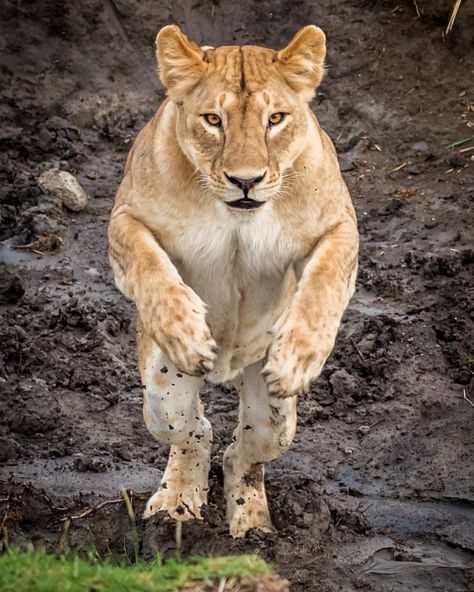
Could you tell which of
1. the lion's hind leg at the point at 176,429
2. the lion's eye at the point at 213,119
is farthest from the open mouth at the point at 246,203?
the lion's hind leg at the point at 176,429

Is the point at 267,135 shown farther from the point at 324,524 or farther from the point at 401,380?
the point at 401,380

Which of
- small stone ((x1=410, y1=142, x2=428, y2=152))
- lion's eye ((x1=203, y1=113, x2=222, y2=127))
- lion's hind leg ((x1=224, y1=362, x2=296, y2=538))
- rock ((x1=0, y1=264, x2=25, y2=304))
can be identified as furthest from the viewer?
small stone ((x1=410, y1=142, x2=428, y2=152))

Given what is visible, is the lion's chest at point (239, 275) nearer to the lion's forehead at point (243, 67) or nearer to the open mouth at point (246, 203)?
the open mouth at point (246, 203)

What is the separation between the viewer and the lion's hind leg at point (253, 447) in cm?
604

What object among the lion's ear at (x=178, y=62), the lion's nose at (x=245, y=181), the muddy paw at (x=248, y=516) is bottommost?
the muddy paw at (x=248, y=516)

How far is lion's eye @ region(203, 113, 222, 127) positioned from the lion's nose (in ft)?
0.94

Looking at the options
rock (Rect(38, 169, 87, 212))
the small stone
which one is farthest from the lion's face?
the small stone

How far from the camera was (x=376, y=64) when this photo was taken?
10.8 meters

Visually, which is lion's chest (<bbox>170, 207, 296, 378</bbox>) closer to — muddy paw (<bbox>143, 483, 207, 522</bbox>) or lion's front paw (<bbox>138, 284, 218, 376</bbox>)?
lion's front paw (<bbox>138, 284, 218, 376</bbox>)

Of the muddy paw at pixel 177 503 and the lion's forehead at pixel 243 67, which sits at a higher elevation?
the lion's forehead at pixel 243 67

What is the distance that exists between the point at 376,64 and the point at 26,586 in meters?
7.75

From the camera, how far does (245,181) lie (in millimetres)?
4953

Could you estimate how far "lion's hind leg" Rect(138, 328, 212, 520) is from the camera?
580 cm

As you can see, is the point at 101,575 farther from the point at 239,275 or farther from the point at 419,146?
the point at 419,146
